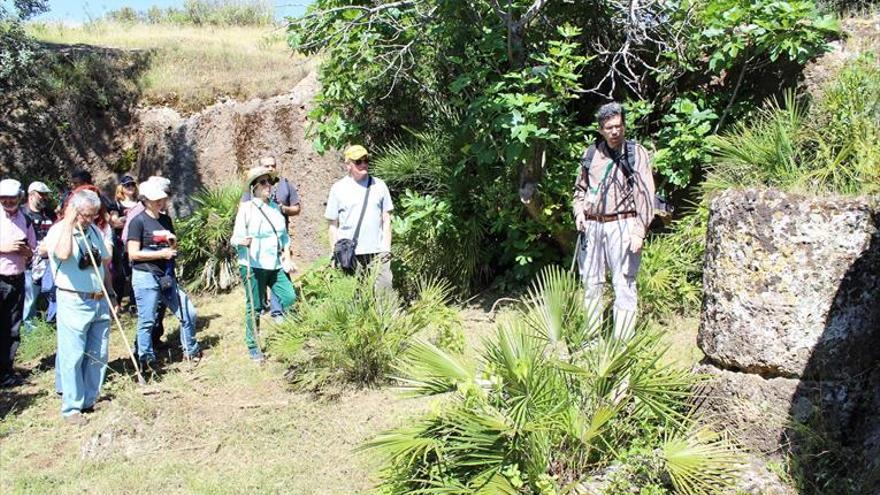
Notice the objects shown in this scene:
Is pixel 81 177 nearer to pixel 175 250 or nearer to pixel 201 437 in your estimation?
pixel 175 250

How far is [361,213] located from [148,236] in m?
1.96

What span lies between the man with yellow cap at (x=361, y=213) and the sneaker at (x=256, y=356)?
1.27 metres

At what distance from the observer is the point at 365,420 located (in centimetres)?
568

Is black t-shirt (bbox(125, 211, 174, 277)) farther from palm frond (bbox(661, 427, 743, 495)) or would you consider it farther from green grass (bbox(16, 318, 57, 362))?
palm frond (bbox(661, 427, 743, 495))

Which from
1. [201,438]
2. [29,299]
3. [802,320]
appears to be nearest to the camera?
[802,320]

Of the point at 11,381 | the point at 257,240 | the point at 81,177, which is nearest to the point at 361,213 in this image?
the point at 257,240

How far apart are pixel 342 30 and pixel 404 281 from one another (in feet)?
8.48

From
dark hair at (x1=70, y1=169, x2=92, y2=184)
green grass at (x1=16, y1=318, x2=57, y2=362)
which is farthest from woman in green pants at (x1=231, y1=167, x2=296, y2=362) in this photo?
green grass at (x1=16, y1=318, x2=57, y2=362)

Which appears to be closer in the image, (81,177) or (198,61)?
(81,177)

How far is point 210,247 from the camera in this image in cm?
997

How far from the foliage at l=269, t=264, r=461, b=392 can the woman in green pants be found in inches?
25.2

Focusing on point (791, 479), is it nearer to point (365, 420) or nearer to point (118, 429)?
point (365, 420)

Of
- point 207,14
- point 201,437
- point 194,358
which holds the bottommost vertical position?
point 201,437

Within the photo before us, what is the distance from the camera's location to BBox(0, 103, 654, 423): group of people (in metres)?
5.12
